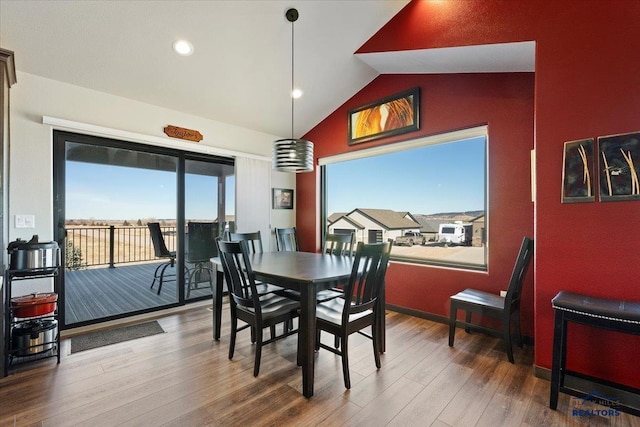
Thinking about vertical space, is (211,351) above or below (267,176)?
below

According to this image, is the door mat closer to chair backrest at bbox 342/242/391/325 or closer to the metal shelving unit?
the metal shelving unit

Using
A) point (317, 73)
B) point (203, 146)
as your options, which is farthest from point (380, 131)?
point (203, 146)

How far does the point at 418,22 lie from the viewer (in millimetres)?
2857

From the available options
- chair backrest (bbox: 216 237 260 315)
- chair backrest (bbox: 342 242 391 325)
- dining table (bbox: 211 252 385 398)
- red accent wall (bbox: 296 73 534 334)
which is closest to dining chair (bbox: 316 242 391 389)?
chair backrest (bbox: 342 242 391 325)

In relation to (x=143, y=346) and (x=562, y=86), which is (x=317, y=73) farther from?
(x=143, y=346)

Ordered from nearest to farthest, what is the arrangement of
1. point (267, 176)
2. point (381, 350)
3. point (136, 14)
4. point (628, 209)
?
point (628, 209)
point (136, 14)
point (381, 350)
point (267, 176)

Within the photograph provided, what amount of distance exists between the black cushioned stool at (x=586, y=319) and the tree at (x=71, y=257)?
444 cm

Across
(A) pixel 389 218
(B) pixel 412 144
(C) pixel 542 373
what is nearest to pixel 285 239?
(A) pixel 389 218

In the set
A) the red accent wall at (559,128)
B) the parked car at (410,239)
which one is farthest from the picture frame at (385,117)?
the parked car at (410,239)

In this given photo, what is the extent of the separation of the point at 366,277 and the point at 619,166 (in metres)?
1.84

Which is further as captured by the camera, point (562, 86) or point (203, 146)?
point (203, 146)

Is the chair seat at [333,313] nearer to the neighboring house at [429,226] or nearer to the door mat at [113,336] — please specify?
the neighboring house at [429,226]

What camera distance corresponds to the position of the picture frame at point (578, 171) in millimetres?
2020

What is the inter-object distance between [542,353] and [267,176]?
398cm
